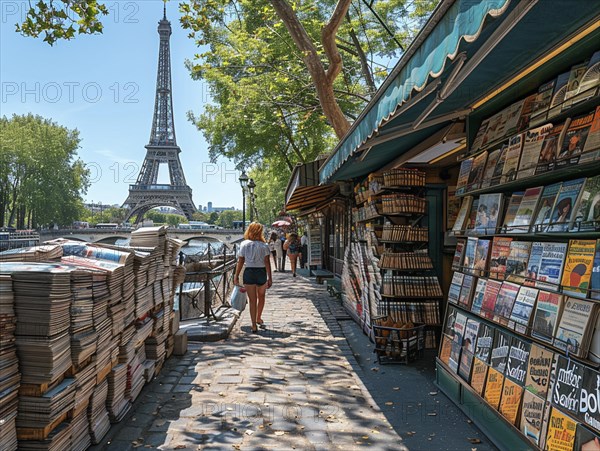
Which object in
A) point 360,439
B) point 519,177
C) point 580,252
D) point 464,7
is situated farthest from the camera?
Answer: point 360,439

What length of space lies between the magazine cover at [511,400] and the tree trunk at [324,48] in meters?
7.47

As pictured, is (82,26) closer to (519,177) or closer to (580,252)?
(519,177)

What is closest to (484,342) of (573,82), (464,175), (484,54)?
(464,175)

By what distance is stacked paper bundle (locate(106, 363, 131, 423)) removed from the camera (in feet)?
11.6

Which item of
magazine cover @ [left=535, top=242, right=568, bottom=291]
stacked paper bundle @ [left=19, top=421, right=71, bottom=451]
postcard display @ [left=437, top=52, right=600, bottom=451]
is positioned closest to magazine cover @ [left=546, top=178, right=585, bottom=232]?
postcard display @ [left=437, top=52, right=600, bottom=451]

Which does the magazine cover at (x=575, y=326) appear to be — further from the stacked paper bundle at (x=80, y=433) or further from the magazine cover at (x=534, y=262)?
the stacked paper bundle at (x=80, y=433)

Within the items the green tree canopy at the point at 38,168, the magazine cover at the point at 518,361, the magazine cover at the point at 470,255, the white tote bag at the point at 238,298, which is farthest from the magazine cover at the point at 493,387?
the green tree canopy at the point at 38,168

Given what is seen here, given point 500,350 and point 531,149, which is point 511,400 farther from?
point 531,149

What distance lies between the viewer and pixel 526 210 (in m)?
3.20

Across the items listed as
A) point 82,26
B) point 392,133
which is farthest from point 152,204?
point 392,133

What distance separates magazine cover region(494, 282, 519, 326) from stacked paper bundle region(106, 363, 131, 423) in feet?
9.52

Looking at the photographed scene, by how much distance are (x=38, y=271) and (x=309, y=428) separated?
229cm

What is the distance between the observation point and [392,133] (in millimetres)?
4730

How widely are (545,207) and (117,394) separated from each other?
11.2 ft
